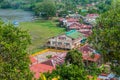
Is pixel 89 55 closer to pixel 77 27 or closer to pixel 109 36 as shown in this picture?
A: pixel 109 36

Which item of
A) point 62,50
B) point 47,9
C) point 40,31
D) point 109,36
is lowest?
point 40,31

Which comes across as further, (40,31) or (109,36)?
(40,31)

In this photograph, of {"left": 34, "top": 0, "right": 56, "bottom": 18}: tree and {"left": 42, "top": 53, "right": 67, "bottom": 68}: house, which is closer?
{"left": 42, "top": 53, "right": 67, "bottom": 68}: house

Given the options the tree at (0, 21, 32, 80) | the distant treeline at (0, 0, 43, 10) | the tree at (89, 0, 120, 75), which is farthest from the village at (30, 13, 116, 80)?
the distant treeline at (0, 0, 43, 10)

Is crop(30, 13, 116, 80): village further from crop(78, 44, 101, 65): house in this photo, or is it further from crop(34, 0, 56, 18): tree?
crop(34, 0, 56, 18): tree

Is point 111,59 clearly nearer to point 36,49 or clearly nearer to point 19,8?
point 36,49

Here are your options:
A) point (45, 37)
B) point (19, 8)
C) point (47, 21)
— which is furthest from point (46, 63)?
point (19, 8)

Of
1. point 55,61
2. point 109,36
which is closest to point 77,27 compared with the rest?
point 55,61

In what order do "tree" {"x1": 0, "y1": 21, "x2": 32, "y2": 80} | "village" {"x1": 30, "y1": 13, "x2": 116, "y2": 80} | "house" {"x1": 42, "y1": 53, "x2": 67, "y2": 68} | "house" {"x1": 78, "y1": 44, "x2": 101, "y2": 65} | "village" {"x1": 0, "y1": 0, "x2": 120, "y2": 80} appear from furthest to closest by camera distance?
"house" {"x1": 78, "y1": 44, "x2": 101, "y2": 65}
"house" {"x1": 42, "y1": 53, "x2": 67, "y2": 68}
"village" {"x1": 30, "y1": 13, "x2": 116, "y2": 80}
"village" {"x1": 0, "y1": 0, "x2": 120, "y2": 80}
"tree" {"x1": 0, "y1": 21, "x2": 32, "y2": 80}

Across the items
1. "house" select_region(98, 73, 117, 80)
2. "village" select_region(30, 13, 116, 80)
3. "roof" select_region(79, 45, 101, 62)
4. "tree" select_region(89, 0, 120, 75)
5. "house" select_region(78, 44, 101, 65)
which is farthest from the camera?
"roof" select_region(79, 45, 101, 62)
